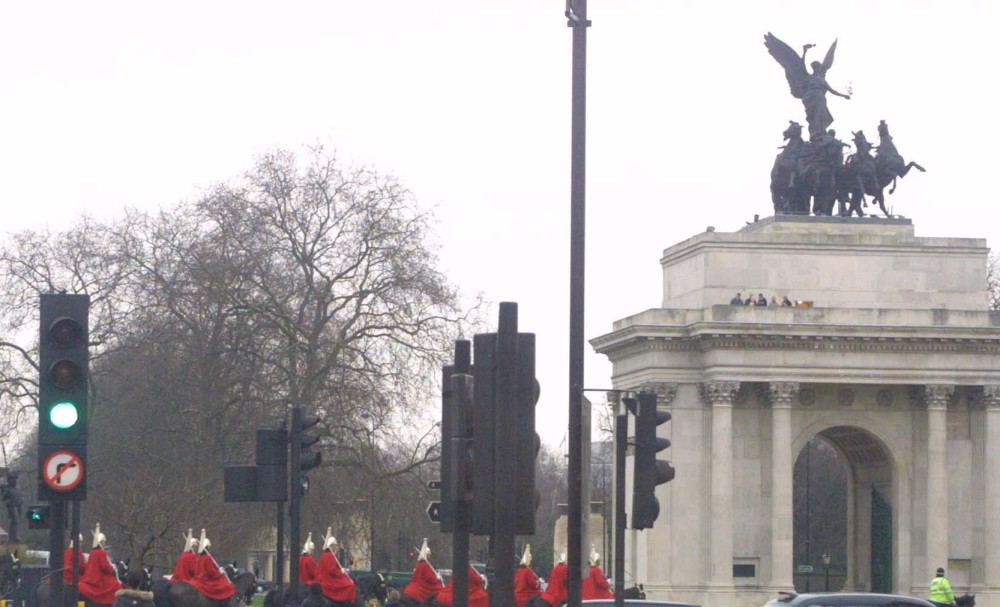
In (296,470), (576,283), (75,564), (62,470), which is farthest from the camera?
(296,470)

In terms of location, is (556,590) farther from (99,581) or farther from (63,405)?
(63,405)

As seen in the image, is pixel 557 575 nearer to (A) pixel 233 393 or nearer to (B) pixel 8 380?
(A) pixel 233 393

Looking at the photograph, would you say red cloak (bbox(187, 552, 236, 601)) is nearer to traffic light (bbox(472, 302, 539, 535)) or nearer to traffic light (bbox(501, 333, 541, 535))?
traffic light (bbox(472, 302, 539, 535))

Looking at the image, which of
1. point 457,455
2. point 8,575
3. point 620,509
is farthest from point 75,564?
point 8,575

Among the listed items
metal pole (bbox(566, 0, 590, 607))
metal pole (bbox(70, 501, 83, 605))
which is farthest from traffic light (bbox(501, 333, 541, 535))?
metal pole (bbox(70, 501, 83, 605))

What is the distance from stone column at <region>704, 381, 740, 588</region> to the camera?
60406 millimetres

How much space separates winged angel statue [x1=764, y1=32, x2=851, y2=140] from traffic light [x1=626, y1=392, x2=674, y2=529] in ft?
136

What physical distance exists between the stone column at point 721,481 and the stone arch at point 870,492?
2.54 meters

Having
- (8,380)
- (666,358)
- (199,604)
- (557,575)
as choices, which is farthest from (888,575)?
(199,604)

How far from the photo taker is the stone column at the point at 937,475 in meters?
60.8

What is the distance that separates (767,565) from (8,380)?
22.5 metres

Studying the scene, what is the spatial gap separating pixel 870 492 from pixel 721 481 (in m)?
6.77

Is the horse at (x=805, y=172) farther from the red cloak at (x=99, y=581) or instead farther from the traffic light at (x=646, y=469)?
the traffic light at (x=646, y=469)

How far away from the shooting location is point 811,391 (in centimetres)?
6216
